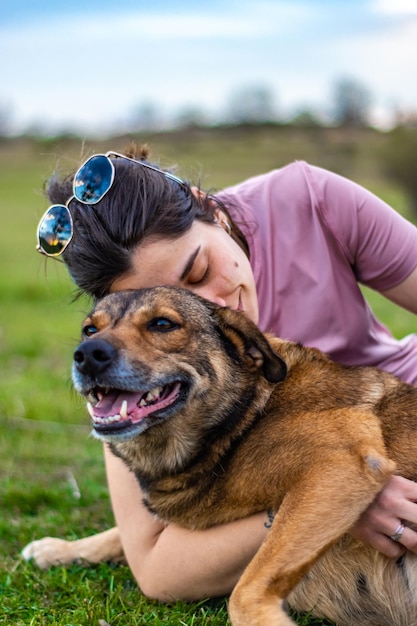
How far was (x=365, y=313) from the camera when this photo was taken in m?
4.15

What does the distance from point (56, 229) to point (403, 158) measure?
22.3 meters

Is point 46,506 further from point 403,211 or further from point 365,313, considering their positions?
point 403,211

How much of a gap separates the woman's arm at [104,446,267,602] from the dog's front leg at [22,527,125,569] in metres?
0.34

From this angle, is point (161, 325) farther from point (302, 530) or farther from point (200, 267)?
point (302, 530)

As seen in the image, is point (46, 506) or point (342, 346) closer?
point (342, 346)

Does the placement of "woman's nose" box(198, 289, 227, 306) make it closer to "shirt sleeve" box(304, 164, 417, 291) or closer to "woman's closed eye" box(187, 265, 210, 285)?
"woman's closed eye" box(187, 265, 210, 285)

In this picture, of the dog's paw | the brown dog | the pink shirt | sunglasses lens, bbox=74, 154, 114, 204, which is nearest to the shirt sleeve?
the pink shirt

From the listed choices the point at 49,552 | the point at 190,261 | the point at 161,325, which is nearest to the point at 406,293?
the point at 190,261

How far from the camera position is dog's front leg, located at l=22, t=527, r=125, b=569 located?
12.8 feet

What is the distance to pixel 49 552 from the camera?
12.8ft

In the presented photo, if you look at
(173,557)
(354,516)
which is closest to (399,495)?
(354,516)

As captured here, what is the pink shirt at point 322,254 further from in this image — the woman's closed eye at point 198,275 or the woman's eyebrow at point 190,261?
the woman's eyebrow at point 190,261

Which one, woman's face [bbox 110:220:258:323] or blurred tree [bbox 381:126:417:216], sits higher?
woman's face [bbox 110:220:258:323]

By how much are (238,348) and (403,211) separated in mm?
21477
